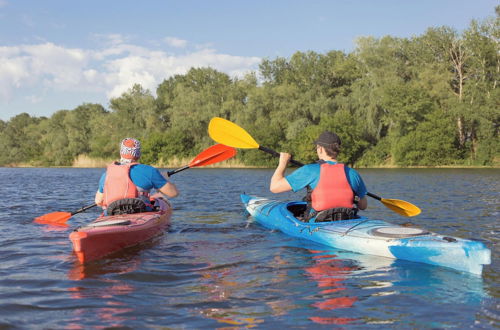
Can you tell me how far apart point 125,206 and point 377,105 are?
3122 centimetres

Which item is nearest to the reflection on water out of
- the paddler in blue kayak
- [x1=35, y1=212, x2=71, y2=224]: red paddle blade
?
the paddler in blue kayak

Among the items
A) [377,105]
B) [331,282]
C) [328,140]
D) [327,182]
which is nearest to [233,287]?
[331,282]

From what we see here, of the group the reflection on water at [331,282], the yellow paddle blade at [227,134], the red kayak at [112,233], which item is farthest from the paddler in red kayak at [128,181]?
the reflection on water at [331,282]

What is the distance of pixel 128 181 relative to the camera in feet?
18.5

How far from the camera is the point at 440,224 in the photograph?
282 inches

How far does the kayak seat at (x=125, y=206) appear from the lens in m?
5.71

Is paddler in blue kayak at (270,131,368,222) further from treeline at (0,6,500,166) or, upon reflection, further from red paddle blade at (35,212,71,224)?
treeline at (0,6,500,166)

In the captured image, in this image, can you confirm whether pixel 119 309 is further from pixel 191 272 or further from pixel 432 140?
pixel 432 140

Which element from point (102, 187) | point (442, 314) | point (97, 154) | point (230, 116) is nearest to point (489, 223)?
point (442, 314)

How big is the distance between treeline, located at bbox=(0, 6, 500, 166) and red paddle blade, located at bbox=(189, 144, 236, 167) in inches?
1065

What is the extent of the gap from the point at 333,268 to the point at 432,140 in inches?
1231

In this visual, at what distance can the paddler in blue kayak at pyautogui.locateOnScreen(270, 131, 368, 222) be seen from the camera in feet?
17.4

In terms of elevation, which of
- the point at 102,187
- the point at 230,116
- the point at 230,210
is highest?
the point at 230,116

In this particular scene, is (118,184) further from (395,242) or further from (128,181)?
(395,242)
